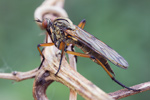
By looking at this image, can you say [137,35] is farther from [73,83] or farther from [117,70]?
[73,83]

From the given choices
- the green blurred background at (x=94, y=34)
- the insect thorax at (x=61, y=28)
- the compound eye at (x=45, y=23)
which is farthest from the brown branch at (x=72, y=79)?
the green blurred background at (x=94, y=34)

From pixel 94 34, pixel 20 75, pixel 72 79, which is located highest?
pixel 72 79

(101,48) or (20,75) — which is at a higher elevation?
(20,75)

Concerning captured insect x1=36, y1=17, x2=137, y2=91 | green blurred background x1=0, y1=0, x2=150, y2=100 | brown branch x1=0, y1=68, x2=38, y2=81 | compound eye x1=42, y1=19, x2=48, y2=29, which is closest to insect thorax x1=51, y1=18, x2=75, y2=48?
captured insect x1=36, y1=17, x2=137, y2=91

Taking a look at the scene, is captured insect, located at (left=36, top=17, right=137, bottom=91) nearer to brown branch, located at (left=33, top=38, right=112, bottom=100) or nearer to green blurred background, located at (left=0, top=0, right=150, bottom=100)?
brown branch, located at (left=33, top=38, right=112, bottom=100)

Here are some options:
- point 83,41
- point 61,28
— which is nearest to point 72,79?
point 83,41

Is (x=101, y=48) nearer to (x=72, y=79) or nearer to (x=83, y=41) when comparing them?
(x=83, y=41)

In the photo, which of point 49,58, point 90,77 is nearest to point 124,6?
point 90,77
